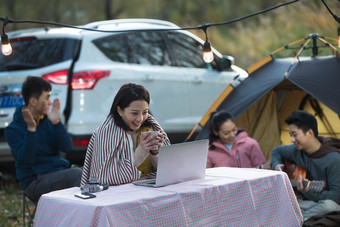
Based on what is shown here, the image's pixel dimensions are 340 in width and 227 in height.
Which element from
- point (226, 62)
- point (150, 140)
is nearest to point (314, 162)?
point (150, 140)

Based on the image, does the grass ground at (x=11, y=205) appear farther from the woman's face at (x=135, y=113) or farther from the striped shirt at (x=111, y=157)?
the woman's face at (x=135, y=113)

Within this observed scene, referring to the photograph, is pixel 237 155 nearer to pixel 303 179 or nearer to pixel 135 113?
pixel 303 179

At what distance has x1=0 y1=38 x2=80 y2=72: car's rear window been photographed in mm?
7090

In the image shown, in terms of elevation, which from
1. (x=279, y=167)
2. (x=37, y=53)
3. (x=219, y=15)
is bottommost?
(x=279, y=167)

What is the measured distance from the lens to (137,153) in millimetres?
4207

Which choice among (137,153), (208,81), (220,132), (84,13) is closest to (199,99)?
(208,81)

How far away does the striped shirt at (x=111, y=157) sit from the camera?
13.5ft

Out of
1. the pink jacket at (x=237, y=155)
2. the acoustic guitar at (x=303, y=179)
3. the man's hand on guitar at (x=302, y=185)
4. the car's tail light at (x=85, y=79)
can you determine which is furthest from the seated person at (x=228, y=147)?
the car's tail light at (x=85, y=79)

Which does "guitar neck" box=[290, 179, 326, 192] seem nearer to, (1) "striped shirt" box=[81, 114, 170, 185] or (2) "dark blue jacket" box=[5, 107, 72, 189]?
(1) "striped shirt" box=[81, 114, 170, 185]

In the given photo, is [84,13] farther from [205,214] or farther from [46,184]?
[205,214]

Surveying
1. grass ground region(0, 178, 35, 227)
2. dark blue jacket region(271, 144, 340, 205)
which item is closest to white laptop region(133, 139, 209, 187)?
dark blue jacket region(271, 144, 340, 205)

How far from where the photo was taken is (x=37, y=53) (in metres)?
7.21

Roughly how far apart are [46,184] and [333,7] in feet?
31.2

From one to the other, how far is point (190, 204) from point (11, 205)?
393cm
